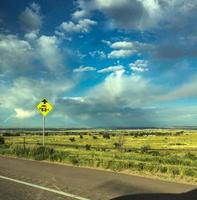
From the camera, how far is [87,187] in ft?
34.6

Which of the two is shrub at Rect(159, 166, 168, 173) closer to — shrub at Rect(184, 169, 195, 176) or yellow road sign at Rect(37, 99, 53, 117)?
shrub at Rect(184, 169, 195, 176)

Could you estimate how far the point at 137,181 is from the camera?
11.8 metres

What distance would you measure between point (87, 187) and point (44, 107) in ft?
46.2

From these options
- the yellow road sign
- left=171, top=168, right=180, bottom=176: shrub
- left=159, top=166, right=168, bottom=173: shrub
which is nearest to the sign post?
the yellow road sign

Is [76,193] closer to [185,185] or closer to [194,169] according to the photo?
[185,185]

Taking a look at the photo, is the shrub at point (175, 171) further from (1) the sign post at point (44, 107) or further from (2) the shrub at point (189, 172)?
(1) the sign post at point (44, 107)

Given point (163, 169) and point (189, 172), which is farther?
A: point (163, 169)

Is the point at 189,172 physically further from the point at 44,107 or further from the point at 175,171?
the point at 44,107

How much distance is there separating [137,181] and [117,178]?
94cm

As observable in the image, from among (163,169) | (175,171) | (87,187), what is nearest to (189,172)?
(175,171)

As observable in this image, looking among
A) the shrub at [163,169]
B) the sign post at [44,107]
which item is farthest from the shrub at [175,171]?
the sign post at [44,107]

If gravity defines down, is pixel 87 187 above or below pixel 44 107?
below

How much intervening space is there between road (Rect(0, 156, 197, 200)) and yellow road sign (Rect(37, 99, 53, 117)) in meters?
10.5

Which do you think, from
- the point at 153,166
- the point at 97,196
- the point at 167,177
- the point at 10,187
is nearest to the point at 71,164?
the point at 153,166
